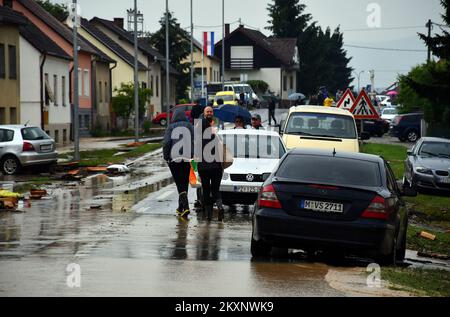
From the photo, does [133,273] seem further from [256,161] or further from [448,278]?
[256,161]

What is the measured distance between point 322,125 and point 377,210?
13.6 m

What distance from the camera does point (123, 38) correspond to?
82.9 metres

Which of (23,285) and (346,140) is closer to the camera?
(23,285)

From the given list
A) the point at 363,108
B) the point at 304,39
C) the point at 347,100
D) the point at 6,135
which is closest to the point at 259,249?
the point at 363,108

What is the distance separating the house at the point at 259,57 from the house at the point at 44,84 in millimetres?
63850

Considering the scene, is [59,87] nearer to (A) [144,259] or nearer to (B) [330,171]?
(B) [330,171]

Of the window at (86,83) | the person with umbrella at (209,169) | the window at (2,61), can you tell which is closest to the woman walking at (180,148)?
the person with umbrella at (209,169)

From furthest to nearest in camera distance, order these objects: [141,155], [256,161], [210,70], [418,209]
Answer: [210,70], [141,155], [418,209], [256,161]

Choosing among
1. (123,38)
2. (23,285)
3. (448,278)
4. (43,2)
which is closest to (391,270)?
(448,278)

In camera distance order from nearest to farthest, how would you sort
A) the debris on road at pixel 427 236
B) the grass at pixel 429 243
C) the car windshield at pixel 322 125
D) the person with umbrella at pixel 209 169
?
the grass at pixel 429 243, the person with umbrella at pixel 209 169, the debris on road at pixel 427 236, the car windshield at pixel 322 125

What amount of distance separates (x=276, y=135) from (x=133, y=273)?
38.1 ft

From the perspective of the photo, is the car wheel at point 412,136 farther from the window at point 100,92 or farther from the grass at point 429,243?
the grass at point 429,243

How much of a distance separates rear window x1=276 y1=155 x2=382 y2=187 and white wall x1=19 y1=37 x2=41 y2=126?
37345 mm

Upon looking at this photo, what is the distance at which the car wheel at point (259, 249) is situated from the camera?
42.2ft
